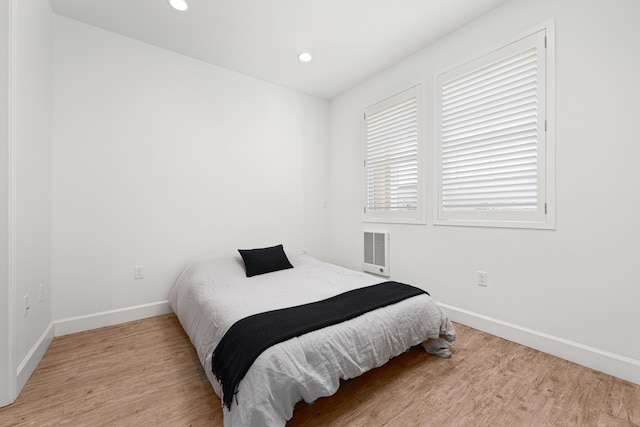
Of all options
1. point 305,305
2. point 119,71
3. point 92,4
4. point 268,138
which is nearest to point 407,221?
point 305,305

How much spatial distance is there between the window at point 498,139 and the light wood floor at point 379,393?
1.08 meters

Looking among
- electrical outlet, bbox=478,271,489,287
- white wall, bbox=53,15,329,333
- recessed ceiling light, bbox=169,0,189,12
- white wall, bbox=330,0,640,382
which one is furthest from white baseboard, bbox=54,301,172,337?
electrical outlet, bbox=478,271,489,287

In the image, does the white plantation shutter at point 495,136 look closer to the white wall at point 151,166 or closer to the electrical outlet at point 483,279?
the electrical outlet at point 483,279

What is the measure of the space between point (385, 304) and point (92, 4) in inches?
133

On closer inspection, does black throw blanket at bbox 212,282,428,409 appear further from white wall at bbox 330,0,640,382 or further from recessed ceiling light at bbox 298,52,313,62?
recessed ceiling light at bbox 298,52,313,62

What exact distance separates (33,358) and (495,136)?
3.89 meters

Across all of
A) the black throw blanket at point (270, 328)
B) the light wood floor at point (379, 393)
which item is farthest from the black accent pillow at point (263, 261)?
the black throw blanket at point (270, 328)

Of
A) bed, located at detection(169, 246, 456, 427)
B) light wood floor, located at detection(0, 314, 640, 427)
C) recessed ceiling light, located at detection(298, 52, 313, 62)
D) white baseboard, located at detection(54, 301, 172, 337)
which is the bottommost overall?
light wood floor, located at detection(0, 314, 640, 427)

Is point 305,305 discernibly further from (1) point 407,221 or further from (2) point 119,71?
(2) point 119,71

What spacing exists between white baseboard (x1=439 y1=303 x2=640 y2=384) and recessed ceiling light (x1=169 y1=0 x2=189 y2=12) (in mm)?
3676

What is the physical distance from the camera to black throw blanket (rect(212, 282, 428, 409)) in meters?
1.31

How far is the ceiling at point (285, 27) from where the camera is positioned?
7.59ft

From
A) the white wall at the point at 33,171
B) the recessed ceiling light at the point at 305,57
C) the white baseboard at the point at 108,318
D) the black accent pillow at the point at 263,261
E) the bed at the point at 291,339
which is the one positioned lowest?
the white baseboard at the point at 108,318

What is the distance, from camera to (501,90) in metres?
2.32
